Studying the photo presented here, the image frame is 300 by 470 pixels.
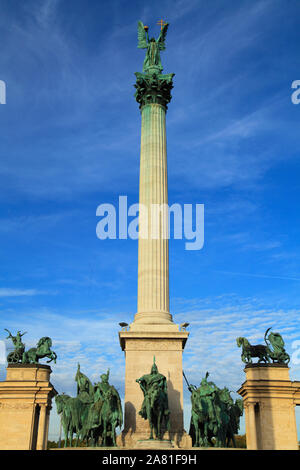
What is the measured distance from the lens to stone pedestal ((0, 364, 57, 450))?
39406mm

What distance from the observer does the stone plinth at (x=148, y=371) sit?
27531mm

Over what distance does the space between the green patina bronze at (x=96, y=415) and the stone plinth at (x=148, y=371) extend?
1015 millimetres

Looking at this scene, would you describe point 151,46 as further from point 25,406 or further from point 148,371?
point 25,406

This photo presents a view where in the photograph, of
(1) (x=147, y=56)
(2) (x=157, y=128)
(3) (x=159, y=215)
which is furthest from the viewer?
(1) (x=147, y=56)

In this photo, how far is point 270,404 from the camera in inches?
1510

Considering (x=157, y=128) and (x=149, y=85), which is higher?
(x=149, y=85)

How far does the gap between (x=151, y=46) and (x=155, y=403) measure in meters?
28.9

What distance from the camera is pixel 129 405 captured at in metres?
28.4

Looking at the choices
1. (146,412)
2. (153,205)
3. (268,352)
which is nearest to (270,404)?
(268,352)
